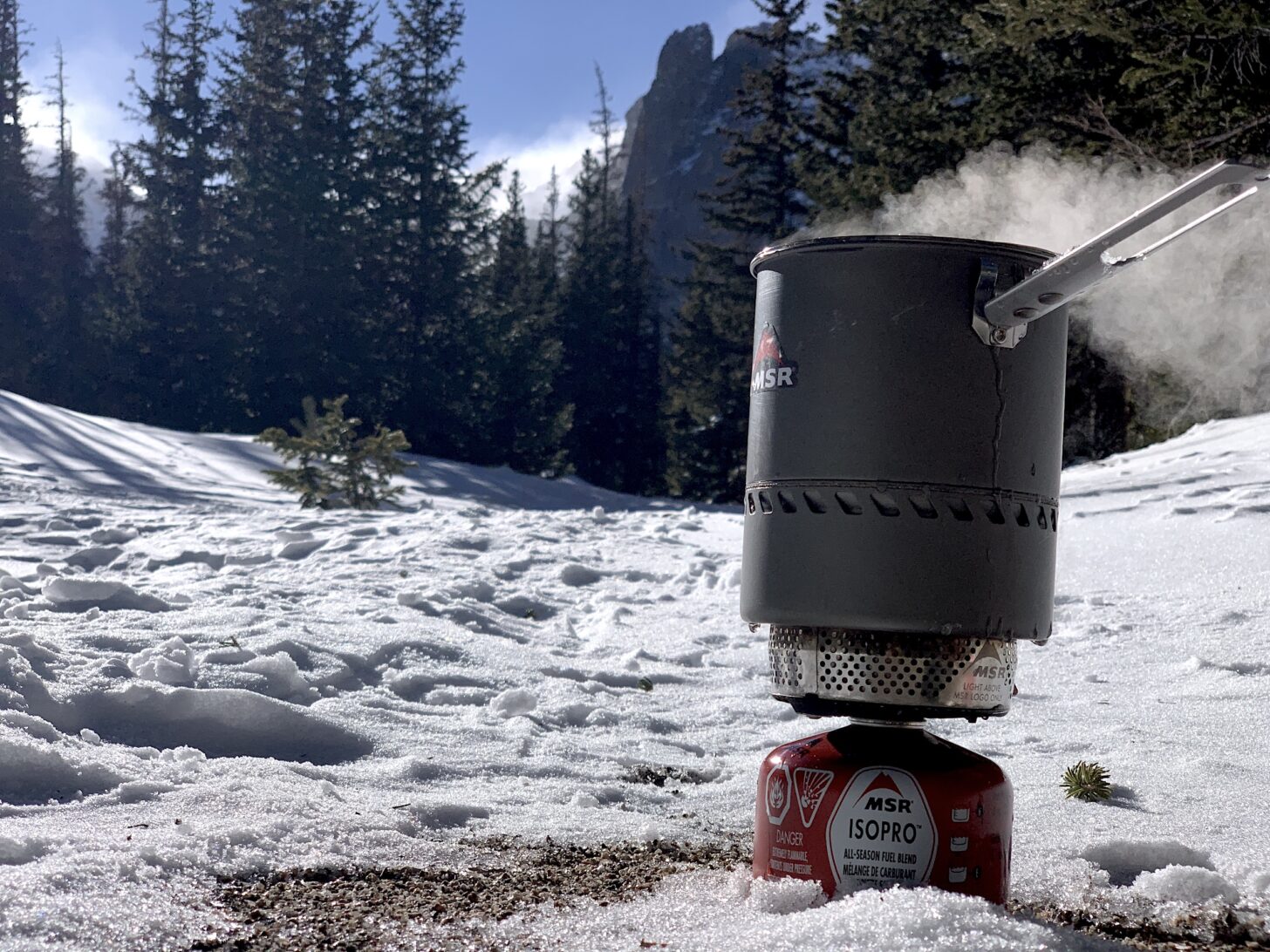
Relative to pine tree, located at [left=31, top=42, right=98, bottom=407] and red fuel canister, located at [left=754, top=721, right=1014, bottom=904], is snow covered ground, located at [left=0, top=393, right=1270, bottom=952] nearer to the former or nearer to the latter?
red fuel canister, located at [left=754, top=721, right=1014, bottom=904]

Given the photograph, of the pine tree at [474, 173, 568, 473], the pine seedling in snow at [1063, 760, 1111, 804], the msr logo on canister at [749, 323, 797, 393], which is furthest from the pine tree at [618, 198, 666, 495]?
the msr logo on canister at [749, 323, 797, 393]

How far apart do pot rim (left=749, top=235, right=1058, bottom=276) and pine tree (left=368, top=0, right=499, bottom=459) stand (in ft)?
80.5

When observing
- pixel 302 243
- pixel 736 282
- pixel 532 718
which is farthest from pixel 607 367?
pixel 532 718

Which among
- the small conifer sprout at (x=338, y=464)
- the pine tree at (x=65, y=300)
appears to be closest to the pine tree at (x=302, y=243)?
the pine tree at (x=65, y=300)

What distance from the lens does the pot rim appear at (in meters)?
2.89

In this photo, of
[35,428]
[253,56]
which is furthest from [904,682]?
[253,56]

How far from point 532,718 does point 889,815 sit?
2.69 m

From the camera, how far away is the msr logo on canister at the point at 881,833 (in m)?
2.82

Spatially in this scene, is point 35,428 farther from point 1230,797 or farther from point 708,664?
point 1230,797

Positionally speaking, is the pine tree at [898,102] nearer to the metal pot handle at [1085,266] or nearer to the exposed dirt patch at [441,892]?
the metal pot handle at [1085,266]

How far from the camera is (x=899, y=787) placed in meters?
2.85

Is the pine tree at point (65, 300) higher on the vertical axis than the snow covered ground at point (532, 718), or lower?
higher

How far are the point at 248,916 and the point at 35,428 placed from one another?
13.8 meters

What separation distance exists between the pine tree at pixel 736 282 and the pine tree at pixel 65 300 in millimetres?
17118
